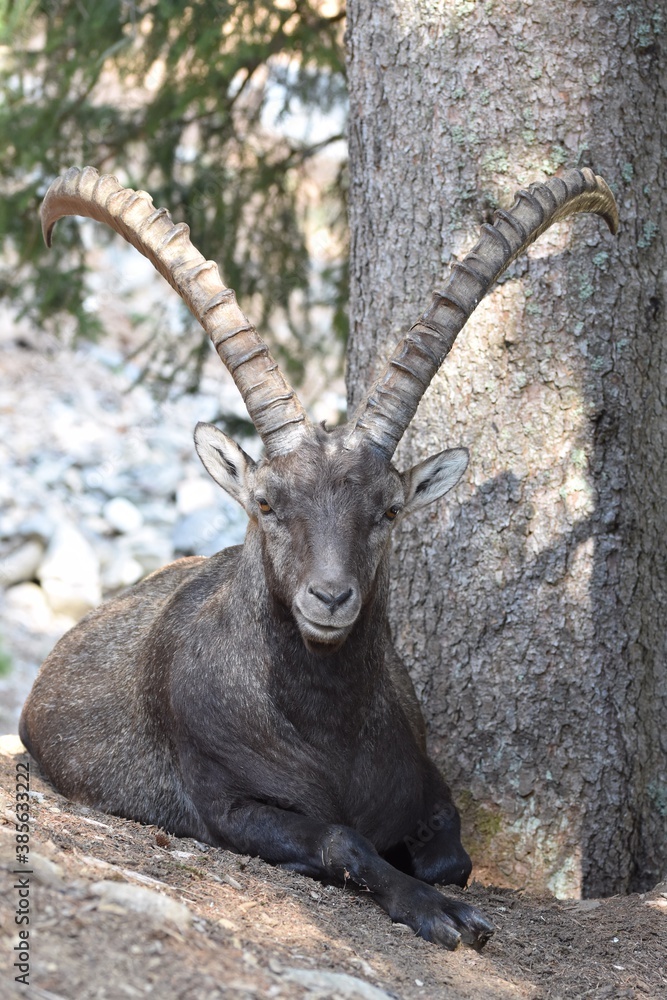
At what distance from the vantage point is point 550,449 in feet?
20.4

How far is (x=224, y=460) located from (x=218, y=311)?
0.80 m

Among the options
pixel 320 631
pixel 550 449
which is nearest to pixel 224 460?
pixel 320 631

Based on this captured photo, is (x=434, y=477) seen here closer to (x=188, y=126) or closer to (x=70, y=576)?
(x=188, y=126)

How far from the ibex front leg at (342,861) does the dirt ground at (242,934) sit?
81mm

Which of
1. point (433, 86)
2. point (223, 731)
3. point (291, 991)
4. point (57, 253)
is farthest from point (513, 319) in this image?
point (57, 253)

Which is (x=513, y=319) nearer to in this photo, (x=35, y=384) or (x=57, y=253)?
(x=57, y=253)

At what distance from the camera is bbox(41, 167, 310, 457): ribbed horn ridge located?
5.41 metres

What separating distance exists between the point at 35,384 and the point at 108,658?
13.8 meters

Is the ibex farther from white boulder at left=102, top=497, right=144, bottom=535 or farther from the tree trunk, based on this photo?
white boulder at left=102, top=497, right=144, bottom=535

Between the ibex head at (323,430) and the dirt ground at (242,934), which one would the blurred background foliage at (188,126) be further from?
the dirt ground at (242,934)

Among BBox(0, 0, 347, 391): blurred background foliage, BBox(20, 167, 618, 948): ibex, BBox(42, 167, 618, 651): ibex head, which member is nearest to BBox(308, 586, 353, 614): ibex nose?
BBox(20, 167, 618, 948): ibex

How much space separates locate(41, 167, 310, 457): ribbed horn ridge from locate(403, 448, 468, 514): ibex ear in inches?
28.1

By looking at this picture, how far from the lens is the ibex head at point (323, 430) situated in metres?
5.15

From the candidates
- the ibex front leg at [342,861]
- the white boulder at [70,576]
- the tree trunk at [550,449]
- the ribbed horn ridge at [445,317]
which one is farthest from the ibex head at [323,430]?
the white boulder at [70,576]
